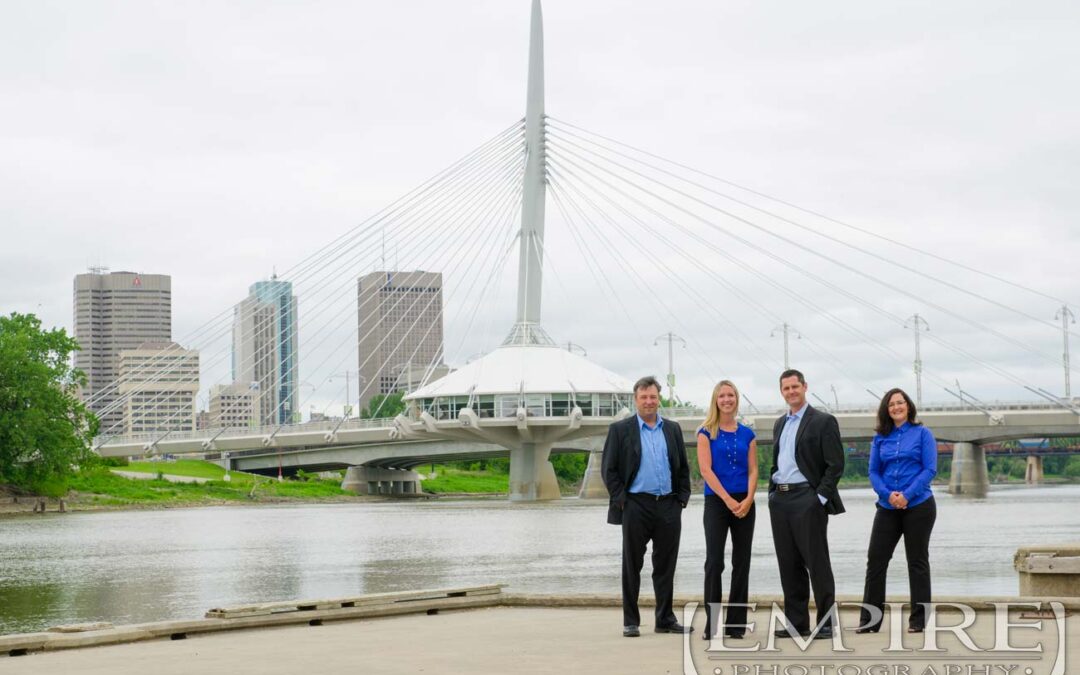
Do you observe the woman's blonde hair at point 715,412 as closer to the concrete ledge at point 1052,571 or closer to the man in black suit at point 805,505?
the man in black suit at point 805,505

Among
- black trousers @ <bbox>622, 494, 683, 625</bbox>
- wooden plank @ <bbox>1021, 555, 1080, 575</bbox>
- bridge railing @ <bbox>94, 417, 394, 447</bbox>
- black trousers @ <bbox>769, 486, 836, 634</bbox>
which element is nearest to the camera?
black trousers @ <bbox>769, 486, 836, 634</bbox>

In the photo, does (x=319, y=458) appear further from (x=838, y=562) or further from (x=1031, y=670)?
(x=1031, y=670)

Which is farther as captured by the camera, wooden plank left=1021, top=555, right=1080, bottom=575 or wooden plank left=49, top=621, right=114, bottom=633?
wooden plank left=1021, top=555, right=1080, bottom=575

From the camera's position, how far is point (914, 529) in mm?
10867

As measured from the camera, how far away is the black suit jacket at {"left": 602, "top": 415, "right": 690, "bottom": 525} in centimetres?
1074

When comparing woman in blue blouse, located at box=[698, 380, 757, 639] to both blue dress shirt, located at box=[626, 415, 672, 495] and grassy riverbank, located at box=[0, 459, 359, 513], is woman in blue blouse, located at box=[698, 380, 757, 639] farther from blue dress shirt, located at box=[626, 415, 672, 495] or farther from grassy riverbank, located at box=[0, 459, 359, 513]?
grassy riverbank, located at box=[0, 459, 359, 513]

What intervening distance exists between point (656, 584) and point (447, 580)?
47.9 feet

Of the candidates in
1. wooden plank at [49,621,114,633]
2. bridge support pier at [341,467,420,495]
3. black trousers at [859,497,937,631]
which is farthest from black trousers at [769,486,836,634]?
bridge support pier at [341,467,420,495]

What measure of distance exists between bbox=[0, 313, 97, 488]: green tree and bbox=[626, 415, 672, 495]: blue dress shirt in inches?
2447

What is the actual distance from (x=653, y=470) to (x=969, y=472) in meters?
96.6

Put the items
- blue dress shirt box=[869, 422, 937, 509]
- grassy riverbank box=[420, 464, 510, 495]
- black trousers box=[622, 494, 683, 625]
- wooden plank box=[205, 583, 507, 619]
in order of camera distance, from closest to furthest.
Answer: black trousers box=[622, 494, 683, 625], blue dress shirt box=[869, 422, 937, 509], wooden plank box=[205, 583, 507, 619], grassy riverbank box=[420, 464, 510, 495]

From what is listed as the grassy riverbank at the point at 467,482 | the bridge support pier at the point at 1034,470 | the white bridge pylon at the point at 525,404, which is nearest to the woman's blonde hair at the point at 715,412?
the white bridge pylon at the point at 525,404

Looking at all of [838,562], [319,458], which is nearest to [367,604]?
[838,562]

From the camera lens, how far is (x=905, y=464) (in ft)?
35.8
